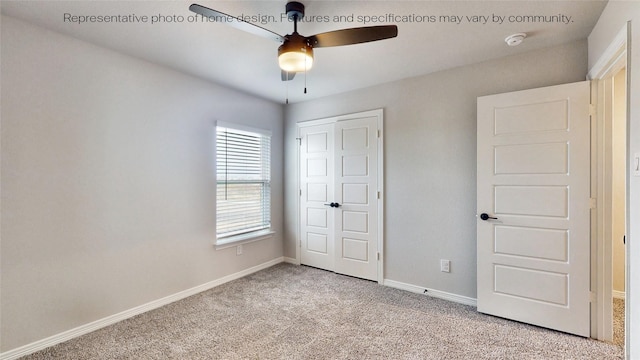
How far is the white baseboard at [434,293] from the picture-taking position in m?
2.99

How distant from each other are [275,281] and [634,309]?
3090 millimetres

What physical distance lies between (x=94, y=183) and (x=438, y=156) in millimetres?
3271

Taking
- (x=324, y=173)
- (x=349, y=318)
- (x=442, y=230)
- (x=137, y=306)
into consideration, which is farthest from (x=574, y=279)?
(x=137, y=306)

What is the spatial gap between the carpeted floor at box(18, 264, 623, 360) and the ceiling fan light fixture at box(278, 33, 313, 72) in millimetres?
2044

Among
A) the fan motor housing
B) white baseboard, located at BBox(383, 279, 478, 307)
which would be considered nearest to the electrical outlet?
white baseboard, located at BBox(383, 279, 478, 307)

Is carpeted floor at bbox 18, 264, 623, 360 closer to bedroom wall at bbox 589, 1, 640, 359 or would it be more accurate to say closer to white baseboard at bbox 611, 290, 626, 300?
bedroom wall at bbox 589, 1, 640, 359

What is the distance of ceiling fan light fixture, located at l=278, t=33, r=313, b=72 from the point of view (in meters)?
1.84

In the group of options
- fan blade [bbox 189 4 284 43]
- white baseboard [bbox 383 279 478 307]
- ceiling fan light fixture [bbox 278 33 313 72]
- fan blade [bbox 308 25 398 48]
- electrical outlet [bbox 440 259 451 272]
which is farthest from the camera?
electrical outlet [bbox 440 259 451 272]

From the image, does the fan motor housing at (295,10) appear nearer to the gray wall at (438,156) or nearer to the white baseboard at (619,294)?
the gray wall at (438,156)

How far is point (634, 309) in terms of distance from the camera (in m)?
1.59

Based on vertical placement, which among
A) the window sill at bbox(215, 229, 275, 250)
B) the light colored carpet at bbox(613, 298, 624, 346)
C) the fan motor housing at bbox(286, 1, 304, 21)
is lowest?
the light colored carpet at bbox(613, 298, 624, 346)

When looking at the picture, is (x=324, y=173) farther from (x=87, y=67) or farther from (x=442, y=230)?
(x=87, y=67)

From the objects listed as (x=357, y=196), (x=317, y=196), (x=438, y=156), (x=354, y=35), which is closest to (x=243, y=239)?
(x=317, y=196)

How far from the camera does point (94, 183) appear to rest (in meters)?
2.51
